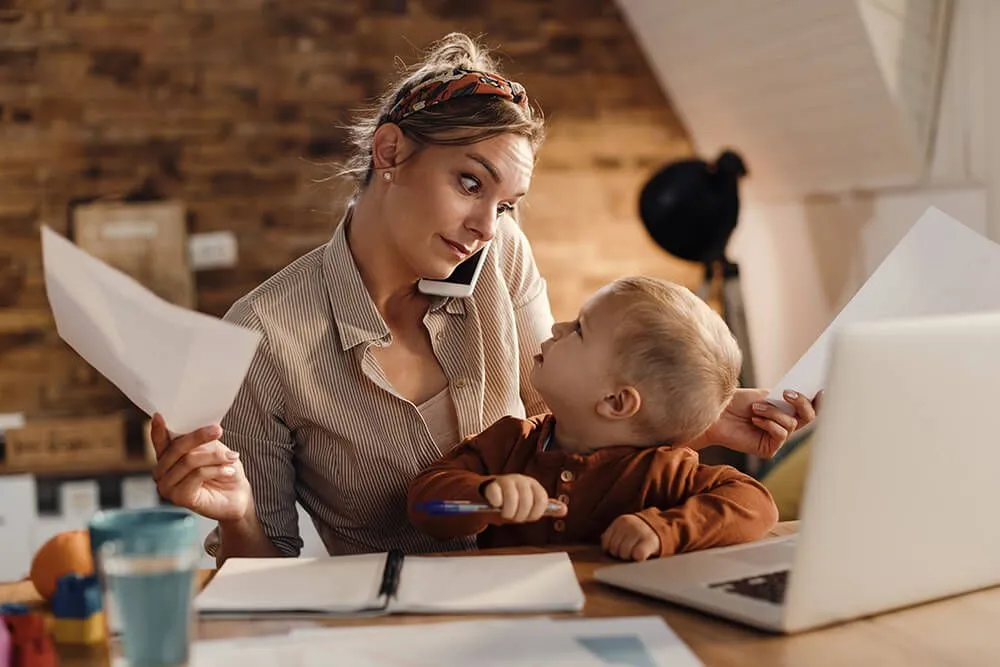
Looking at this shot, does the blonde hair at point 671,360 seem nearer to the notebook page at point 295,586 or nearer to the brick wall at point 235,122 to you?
the notebook page at point 295,586

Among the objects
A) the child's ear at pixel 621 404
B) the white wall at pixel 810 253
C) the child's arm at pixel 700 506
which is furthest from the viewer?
the white wall at pixel 810 253

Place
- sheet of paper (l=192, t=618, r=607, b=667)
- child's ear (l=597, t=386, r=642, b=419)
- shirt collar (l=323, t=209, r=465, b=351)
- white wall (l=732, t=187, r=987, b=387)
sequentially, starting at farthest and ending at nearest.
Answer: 1. white wall (l=732, t=187, r=987, b=387)
2. shirt collar (l=323, t=209, r=465, b=351)
3. child's ear (l=597, t=386, r=642, b=419)
4. sheet of paper (l=192, t=618, r=607, b=667)

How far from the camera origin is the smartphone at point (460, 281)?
5.53 feet

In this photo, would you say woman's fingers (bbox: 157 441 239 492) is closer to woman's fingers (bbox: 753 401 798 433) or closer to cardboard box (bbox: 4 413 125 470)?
woman's fingers (bbox: 753 401 798 433)

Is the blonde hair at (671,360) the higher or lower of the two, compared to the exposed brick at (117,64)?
lower

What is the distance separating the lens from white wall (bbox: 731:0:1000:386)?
284cm

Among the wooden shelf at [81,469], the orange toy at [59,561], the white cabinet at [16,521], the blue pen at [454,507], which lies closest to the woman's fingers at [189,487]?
the orange toy at [59,561]

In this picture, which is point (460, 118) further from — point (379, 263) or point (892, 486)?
point (892, 486)

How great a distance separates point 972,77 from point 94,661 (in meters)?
2.60

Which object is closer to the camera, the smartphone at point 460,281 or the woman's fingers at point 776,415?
the woman's fingers at point 776,415

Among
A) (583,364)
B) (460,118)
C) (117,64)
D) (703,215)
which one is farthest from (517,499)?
(117,64)

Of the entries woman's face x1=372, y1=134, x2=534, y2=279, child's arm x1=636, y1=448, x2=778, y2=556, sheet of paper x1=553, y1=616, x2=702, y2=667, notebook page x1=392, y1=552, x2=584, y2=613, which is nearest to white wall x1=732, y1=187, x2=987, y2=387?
A: woman's face x1=372, y1=134, x2=534, y2=279

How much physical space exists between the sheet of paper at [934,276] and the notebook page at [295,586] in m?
0.54

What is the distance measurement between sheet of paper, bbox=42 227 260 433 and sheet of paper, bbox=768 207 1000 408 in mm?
626
